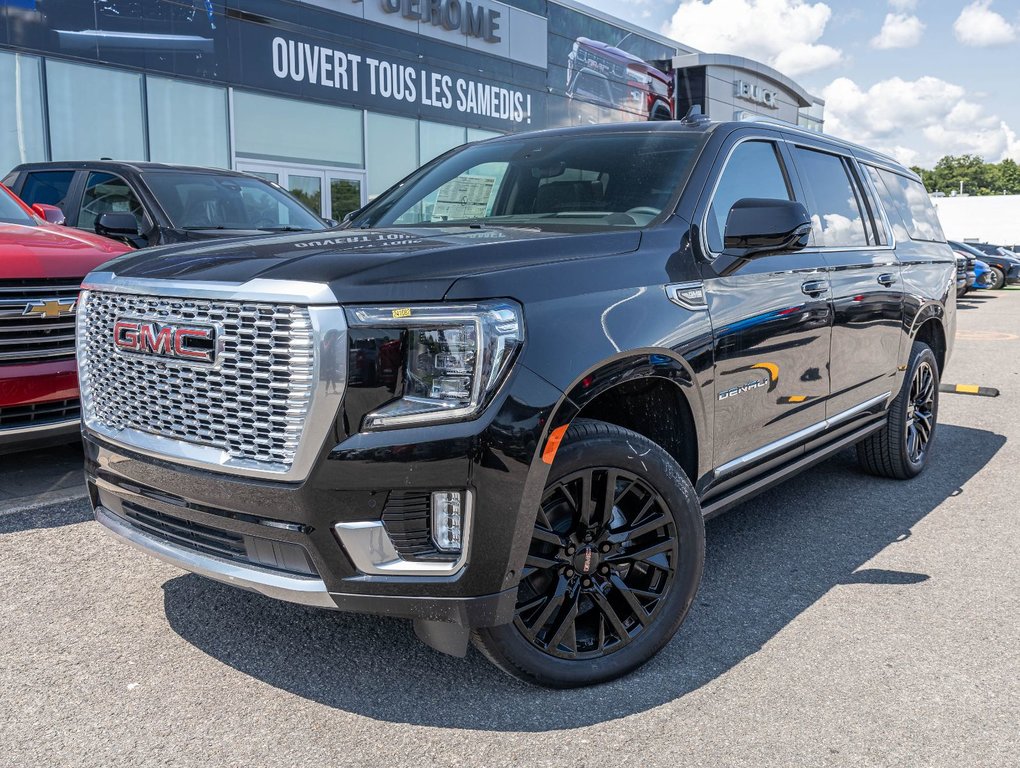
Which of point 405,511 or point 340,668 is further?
point 340,668

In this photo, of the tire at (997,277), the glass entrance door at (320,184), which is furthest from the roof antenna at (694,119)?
the tire at (997,277)

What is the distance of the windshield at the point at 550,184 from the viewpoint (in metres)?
3.68

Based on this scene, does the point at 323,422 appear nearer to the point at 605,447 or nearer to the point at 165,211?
the point at 605,447

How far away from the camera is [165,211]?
285 inches

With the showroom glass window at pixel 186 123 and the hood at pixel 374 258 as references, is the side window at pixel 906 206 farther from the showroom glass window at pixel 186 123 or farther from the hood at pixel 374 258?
the showroom glass window at pixel 186 123

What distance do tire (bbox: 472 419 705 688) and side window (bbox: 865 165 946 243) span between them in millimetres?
3132

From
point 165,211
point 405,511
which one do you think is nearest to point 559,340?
point 405,511

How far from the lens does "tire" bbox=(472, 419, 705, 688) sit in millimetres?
2830

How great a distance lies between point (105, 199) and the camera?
7648mm

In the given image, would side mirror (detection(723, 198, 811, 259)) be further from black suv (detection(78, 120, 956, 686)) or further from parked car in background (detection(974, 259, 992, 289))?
parked car in background (detection(974, 259, 992, 289))

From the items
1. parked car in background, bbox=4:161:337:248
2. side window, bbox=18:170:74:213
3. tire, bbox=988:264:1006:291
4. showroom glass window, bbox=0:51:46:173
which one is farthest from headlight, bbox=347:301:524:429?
tire, bbox=988:264:1006:291

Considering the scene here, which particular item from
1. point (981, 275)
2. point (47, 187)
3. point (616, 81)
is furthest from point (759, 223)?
point (616, 81)

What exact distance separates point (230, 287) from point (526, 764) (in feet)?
5.17

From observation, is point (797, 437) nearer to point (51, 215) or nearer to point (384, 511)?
point (384, 511)
